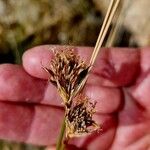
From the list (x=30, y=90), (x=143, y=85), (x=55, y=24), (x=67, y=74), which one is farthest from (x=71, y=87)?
(x=55, y=24)

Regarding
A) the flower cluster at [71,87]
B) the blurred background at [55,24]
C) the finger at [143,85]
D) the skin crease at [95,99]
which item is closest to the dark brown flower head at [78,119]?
the flower cluster at [71,87]

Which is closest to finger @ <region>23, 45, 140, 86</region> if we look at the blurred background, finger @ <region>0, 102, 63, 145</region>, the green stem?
finger @ <region>0, 102, 63, 145</region>

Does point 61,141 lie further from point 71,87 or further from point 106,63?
point 106,63

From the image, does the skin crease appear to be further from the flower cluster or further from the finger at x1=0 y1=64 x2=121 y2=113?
the flower cluster

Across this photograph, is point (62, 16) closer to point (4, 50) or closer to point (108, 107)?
point (4, 50)

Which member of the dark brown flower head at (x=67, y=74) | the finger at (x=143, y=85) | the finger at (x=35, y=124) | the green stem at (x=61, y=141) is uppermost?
the dark brown flower head at (x=67, y=74)

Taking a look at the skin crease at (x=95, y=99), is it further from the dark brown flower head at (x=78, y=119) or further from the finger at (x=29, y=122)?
the dark brown flower head at (x=78, y=119)
